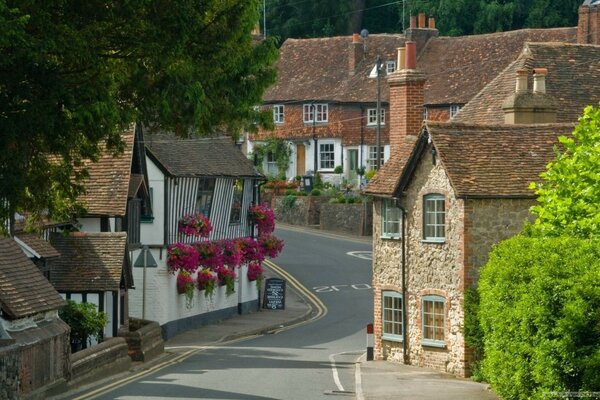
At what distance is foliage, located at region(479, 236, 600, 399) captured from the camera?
73.8ft

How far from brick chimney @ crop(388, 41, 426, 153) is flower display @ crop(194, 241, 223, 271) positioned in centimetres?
1120

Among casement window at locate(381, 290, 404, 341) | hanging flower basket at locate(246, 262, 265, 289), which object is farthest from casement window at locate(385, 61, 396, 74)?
casement window at locate(381, 290, 404, 341)

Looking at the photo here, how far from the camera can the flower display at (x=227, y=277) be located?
53.6 meters

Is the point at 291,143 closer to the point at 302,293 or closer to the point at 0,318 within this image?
the point at 302,293

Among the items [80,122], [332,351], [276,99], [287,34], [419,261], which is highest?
[287,34]

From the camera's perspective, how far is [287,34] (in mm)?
102125

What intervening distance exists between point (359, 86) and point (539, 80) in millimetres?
43824

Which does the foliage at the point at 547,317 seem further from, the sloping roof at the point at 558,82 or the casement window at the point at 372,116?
the casement window at the point at 372,116

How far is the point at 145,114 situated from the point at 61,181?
1871mm

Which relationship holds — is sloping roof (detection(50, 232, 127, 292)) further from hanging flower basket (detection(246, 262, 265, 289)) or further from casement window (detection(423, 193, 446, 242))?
hanging flower basket (detection(246, 262, 265, 289))

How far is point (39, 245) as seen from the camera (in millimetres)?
37406

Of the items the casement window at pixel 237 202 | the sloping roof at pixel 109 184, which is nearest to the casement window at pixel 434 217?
the sloping roof at pixel 109 184

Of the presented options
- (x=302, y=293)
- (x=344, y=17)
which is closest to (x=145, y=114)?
(x=302, y=293)

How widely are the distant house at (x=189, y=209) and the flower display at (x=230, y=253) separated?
496 mm
